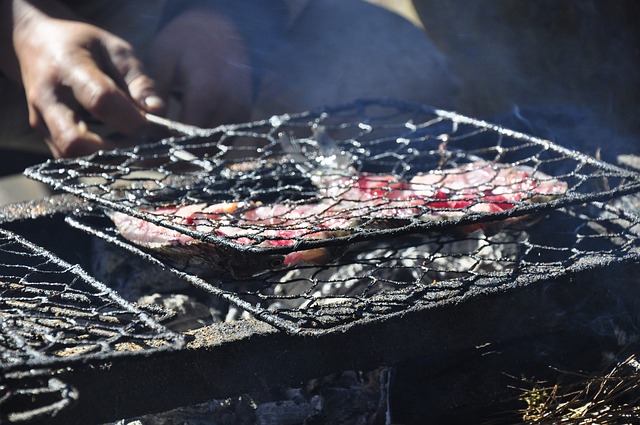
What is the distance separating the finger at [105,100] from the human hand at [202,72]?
0.48 metres

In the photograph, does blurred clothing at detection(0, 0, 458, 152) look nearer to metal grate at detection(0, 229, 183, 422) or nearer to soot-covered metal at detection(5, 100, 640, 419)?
soot-covered metal at detection(5, 100, 640, 419)

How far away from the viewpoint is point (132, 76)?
9.26ft

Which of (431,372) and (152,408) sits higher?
(431,372)

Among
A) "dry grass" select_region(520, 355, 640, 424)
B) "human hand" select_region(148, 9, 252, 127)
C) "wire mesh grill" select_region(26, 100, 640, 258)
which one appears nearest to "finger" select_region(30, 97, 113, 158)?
"wire mesh grill" select_region(26, 100, 640, 258)

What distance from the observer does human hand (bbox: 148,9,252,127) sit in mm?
3121

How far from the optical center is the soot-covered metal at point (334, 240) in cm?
160

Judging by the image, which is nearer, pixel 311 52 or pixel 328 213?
pixel 328 213

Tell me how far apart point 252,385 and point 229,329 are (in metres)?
0.15

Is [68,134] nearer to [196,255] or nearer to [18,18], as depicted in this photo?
[18,18]

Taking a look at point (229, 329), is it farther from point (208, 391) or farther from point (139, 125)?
point (139, 125)

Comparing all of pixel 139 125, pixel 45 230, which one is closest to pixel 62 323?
pixel 45 230

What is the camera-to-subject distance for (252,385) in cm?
165

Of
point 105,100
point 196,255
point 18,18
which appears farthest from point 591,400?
point 18,18

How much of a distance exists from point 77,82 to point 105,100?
0.23m
